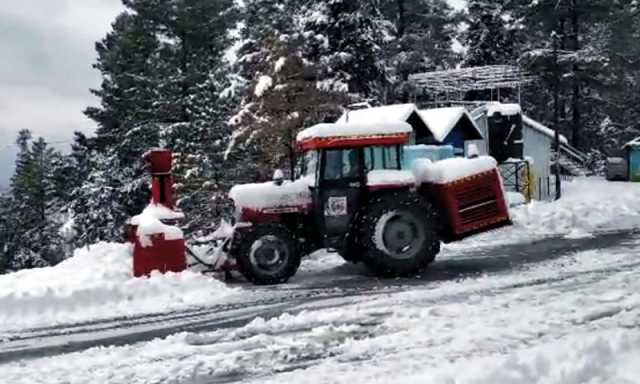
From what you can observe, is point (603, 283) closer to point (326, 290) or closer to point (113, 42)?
point (326, 290)

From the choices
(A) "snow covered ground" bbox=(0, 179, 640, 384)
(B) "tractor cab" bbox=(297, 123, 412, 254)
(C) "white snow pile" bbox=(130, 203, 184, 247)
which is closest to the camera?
(A) "snow covered ground" bbox=(0, 179, 640, 384)

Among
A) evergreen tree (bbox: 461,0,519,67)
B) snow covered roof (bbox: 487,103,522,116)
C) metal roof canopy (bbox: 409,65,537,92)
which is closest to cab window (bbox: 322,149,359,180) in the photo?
snow covered roof (bbox: 487,103,522,116)

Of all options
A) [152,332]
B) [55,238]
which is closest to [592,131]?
[55,238]

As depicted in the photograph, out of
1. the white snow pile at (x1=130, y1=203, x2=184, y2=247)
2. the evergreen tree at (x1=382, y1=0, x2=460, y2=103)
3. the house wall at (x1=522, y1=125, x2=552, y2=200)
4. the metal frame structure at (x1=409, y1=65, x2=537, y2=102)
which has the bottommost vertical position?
the white snow pile at (x1=130, y1=203, x2=184, y2=247)

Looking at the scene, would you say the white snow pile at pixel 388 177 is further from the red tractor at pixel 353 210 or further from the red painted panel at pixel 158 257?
the red painted panel at pixel 158 257

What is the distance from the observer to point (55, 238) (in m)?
38.6

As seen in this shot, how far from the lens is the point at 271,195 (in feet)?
35.0

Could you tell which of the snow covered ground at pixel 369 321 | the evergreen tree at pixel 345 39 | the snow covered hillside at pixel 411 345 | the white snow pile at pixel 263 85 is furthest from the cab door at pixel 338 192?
the evergreen tree at pixel 345 39

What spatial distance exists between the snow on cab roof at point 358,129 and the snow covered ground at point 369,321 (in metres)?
2.11

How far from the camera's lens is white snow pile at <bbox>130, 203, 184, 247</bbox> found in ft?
32.8

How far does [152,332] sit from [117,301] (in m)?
1.71

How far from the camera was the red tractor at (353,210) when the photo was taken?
1038 centimetres

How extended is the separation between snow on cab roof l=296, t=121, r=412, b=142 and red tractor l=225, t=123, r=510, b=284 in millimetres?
14

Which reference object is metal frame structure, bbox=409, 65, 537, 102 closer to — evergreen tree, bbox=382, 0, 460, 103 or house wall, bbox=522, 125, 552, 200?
evergreen tree, bbox=382, 0, 460, 103
